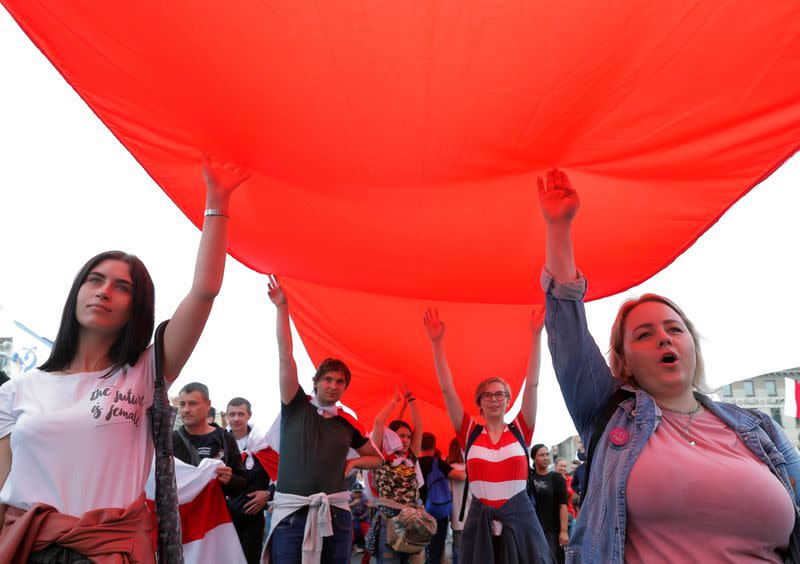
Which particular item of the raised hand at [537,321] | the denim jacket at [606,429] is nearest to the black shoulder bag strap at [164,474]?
the denim jacket at [606,429]

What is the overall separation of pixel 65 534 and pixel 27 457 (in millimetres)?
250

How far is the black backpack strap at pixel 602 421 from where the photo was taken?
168 cm

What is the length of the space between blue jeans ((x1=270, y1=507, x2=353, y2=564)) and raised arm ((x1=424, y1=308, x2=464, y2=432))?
98 cm

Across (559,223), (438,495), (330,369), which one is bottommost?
(438,495)

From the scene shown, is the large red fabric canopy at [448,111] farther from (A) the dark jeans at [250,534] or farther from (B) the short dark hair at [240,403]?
(B) the short dark hair at [240,403]

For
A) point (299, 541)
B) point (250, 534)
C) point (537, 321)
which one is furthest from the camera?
point (250, 534)

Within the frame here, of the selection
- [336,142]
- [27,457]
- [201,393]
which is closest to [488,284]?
[336,142]

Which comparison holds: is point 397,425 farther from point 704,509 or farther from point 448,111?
point 704,509

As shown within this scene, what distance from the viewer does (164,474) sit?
1.71 m

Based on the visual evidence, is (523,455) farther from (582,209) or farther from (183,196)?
(183,196)

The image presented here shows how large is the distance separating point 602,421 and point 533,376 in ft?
8.57

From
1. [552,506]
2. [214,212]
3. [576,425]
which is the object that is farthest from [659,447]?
[552,506]

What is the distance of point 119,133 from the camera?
2.80m

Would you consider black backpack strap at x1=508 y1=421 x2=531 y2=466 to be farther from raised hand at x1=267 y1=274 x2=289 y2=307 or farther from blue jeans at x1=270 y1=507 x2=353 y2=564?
raised hand at x1=267 y1=274 x2=289 y2=307
